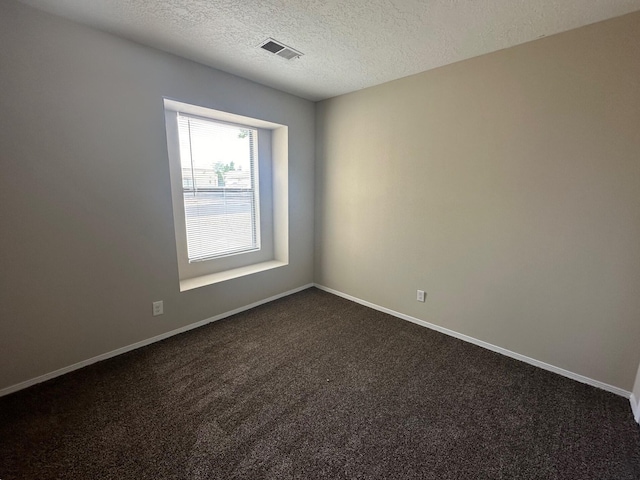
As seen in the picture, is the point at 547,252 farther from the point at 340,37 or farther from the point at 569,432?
the point at 340,37

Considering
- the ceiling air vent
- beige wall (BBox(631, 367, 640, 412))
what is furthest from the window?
beige wall (BBox(631, 367, 640, 412))

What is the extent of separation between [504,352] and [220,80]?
3.62m

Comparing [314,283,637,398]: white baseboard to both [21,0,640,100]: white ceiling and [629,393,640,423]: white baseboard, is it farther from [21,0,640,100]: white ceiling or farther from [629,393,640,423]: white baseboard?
[21,0,640,100]: white ceiling

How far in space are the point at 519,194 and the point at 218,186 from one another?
290cm

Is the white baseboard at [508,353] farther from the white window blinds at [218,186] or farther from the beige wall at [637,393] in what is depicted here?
the white window blinds at [218,186]

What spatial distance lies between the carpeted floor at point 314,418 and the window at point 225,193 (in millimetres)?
1022

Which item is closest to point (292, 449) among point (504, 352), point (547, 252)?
point (504, 352)

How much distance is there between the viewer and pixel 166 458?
56.1 inches

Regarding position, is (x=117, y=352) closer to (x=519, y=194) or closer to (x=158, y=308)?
(x=158, y=308)

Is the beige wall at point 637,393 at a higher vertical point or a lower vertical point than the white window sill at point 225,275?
Result: lower

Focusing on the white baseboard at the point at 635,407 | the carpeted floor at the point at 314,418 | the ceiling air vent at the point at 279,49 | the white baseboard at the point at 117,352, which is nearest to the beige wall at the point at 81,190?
the white baseboard at the point at 117,352

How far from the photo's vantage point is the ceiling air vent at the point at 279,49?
210 cm

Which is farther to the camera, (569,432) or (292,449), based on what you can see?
(569,432)

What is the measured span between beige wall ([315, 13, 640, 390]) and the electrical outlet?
2.24 m
